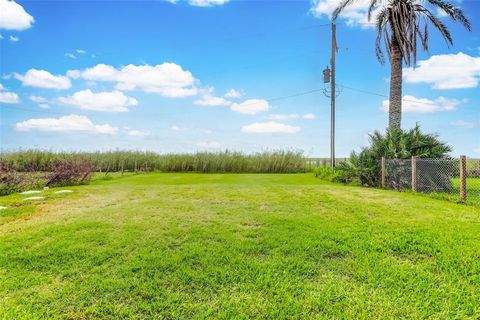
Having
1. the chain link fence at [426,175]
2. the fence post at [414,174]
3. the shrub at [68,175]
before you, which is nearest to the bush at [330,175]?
the chain link fence at [426,175]

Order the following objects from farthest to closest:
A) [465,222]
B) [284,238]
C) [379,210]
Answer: [379,210] < [465,222] < [284,238]

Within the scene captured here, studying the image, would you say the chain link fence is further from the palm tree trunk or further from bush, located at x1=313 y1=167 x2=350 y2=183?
the palm tree trunk

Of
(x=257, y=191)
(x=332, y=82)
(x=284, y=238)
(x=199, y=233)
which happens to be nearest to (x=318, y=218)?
(x=284, y=238)

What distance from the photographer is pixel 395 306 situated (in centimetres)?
341

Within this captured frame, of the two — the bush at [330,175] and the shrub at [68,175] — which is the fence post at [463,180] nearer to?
the bush at [330,175]

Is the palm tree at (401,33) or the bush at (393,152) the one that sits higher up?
the palm tree at (401,33)

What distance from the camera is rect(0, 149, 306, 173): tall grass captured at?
63.1 feet

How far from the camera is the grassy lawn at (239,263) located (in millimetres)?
3391

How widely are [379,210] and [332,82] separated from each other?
11.3 metres

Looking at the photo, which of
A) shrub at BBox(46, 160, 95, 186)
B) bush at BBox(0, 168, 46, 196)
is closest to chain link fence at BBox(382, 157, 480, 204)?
shrub at BBox(46, 160, 95, 186)

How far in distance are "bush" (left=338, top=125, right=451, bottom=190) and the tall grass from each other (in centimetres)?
749

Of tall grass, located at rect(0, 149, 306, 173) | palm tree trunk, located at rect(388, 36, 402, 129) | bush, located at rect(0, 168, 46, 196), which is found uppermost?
palm tree trunk, located at rect(388, 36, 402, 129)

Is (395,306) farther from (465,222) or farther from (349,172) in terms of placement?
(349,172)

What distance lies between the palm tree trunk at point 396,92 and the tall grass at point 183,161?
7257 millimetres
